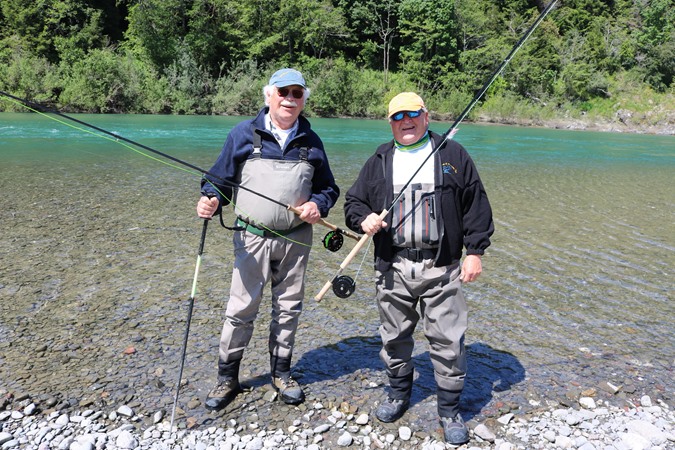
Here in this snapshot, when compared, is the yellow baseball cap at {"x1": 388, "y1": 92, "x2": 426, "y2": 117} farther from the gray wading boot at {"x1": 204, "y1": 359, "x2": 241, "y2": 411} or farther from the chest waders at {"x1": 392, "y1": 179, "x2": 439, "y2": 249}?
the gray wading boot at {"x1": 204, "y1": 359, "x2": 241, "y2": 411}

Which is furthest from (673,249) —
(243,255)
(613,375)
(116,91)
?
(116,91)

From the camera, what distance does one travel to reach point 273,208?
11.6 feet

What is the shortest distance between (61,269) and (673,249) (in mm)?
9480

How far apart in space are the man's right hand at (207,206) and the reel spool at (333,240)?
37.8 inches

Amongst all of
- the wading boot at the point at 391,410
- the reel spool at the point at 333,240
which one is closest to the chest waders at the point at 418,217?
the reel spool at the point at 333,240

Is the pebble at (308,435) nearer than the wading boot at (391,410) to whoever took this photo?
Yes

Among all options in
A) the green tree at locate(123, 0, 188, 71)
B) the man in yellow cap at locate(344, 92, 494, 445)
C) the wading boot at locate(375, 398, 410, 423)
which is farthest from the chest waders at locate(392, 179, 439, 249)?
the green tree at locate(123, 0, 188, 71)

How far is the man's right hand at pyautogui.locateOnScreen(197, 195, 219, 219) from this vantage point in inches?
141

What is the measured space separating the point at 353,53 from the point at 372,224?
67.8 meters

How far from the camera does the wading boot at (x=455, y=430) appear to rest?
339cm

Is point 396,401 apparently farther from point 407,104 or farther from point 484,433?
point 407,104

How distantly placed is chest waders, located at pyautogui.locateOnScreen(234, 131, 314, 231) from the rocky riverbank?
1.40 metres

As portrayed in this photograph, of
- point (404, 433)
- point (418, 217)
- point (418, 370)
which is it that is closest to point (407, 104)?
point (418, 217)

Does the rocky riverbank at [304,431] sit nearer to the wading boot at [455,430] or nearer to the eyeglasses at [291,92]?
the wading boot at [455,430]
